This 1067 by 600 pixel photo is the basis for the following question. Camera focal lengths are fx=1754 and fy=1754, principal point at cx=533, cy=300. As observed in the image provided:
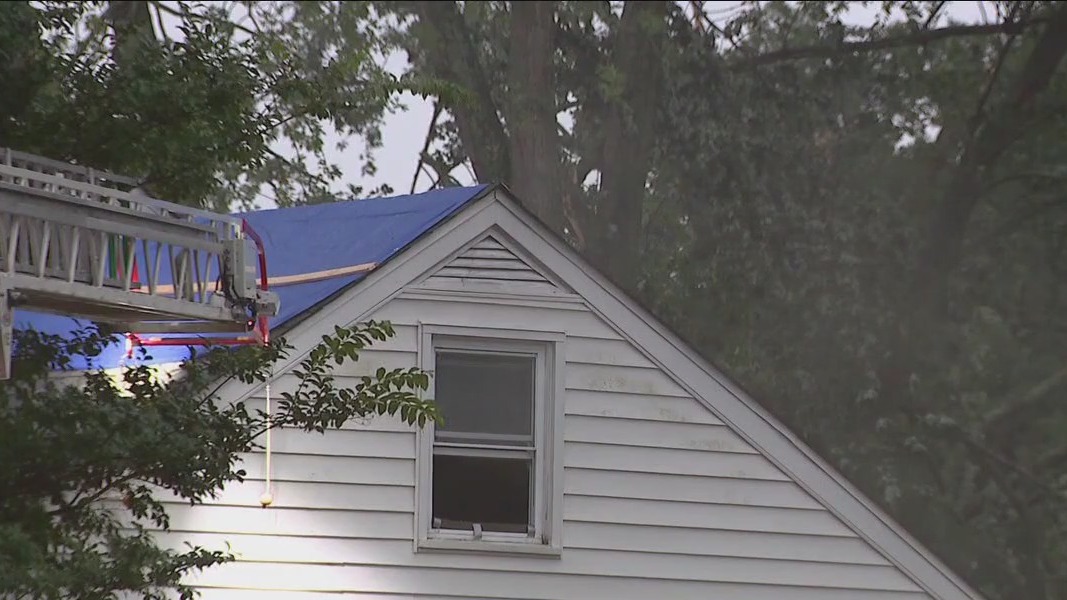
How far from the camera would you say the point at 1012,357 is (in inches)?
1038

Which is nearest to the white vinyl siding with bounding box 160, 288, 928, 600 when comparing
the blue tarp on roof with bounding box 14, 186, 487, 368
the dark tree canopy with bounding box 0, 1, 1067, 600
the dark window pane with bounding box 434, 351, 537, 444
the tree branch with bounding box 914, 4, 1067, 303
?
the dark window pane with bounding box 434, 351, 537, 444

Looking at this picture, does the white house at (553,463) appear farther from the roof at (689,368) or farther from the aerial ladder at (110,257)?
the aerial ladder at (110,257)

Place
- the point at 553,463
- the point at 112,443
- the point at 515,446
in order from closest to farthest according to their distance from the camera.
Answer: the point at 112,443, the point at 553,463, the point at 515,446

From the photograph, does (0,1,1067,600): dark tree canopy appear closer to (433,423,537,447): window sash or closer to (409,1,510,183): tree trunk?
(409,1,510,183): tree trunk

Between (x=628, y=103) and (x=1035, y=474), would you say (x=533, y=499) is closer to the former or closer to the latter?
(x=628, y=103)

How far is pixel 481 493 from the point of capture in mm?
11250

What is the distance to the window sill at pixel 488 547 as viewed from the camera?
10.9m

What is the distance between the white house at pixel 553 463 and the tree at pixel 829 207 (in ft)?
35.4

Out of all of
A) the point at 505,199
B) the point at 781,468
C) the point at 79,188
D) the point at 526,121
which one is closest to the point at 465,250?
the point at 505,199

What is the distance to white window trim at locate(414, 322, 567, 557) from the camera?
36.0 feet

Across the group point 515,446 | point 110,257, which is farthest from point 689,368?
point 110,257

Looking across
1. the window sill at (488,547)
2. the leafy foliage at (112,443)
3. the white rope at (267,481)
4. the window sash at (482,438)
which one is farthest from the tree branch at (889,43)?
the leafy foliage at (112,443)

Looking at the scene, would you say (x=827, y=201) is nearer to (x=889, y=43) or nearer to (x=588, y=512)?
(x=889, y=43)

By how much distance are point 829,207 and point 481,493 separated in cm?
1426
